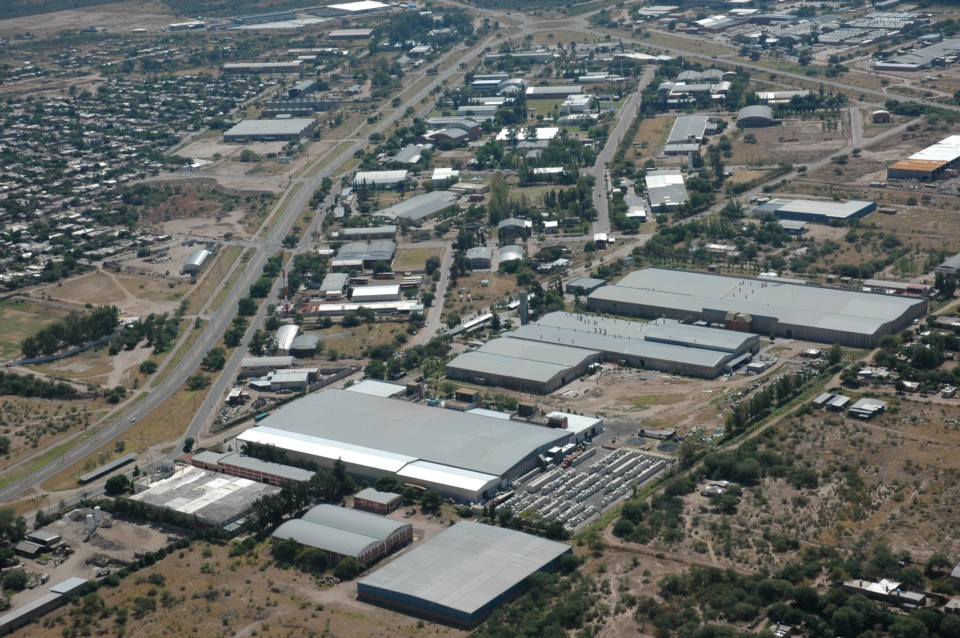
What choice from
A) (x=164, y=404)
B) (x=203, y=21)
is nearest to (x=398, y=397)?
(x=164, y=404)

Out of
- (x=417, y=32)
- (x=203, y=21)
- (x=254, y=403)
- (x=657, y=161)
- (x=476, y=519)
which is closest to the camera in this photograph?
(x=476, y=519)

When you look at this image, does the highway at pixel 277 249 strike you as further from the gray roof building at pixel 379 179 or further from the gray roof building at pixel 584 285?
the gray roof building at pixel 584 285

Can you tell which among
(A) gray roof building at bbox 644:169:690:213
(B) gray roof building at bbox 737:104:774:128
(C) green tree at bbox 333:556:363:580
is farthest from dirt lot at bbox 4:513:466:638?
(B) gray roof building at bbox 737:104:774:128

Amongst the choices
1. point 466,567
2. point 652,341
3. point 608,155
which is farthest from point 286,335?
point 608,155

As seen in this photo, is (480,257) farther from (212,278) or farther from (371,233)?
(212,278)

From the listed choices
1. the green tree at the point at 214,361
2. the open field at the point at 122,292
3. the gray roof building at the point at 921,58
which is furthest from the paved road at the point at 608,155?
the green tree at the point at 214,361

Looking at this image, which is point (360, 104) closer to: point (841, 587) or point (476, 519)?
point (476, 519)
